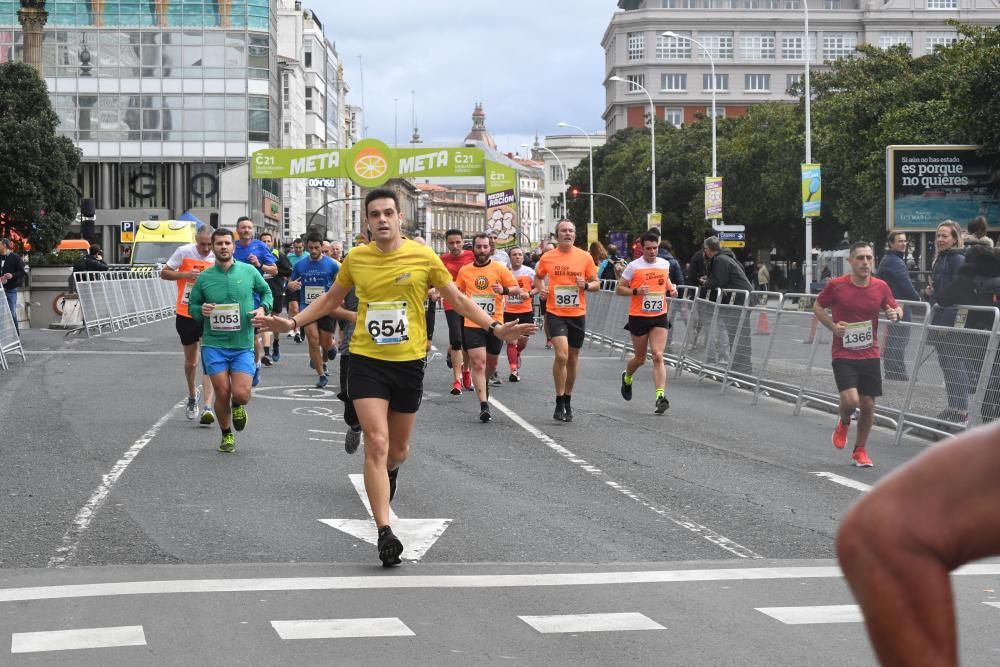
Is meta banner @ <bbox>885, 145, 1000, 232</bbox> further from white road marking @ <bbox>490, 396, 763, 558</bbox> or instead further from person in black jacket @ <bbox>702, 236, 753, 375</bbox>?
white road marking @ <bbox>490, 396, 763, 558</bbox>

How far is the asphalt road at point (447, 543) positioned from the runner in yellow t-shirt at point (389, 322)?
2.39 ft

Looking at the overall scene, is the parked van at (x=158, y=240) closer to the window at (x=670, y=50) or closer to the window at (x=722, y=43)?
the window at (x=722, y=43)

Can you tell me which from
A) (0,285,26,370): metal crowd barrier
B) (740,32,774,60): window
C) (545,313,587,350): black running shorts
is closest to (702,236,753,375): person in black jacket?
(545,313,587,350): black running shorts

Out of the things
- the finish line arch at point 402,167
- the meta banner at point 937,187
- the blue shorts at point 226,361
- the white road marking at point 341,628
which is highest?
the finish line arch at point 402,167

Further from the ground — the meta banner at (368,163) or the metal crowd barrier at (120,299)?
the meta banner at (368,163)

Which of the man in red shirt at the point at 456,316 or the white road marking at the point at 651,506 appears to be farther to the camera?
the man in red shirt at the point at 456,316

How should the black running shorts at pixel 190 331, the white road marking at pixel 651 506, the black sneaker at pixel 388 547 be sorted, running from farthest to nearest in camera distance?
the black running shorts at pixel 190 331 → the white road marking at pixel 651 506 → the black sneaker at pixel 388 547

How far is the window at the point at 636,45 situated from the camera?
130m

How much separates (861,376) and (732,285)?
10084 mm

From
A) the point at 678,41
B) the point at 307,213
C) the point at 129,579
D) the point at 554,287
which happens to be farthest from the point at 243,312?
the point at 678,41

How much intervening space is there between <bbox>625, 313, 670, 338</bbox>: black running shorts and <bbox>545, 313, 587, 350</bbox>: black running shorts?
1.14m

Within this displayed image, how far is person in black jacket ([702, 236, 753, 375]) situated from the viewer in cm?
1928

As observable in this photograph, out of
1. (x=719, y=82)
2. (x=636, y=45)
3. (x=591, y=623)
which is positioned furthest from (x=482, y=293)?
A: (x=636, y=45)

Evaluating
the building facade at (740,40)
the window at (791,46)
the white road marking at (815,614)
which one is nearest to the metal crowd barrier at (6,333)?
the white road marking at (815,614)
